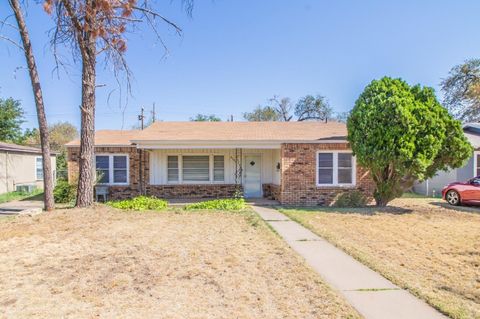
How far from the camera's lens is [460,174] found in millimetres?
17156

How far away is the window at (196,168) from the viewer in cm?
1644

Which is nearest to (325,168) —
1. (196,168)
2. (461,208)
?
(461,208)

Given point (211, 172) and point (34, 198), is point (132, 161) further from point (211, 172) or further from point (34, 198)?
point (34, 198)

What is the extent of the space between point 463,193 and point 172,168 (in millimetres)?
12516

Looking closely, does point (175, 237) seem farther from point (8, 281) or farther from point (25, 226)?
point (25, 226)

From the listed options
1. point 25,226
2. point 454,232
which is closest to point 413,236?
point 454,232

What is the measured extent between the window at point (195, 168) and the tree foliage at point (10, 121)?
78.4 feet

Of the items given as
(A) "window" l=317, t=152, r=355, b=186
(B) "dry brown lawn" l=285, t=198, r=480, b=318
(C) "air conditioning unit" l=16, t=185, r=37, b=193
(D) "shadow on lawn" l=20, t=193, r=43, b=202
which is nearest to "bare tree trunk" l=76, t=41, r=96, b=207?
(D) "shadow on lawn" l=20, t=193, r=43, b=202

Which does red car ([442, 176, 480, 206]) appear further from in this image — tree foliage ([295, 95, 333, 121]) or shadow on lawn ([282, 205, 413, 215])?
tree foliage ([295, 95, 333, 121])

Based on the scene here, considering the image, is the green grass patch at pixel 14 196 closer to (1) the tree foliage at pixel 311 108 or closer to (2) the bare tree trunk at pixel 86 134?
(2) the bare tree trunk at pixel 86 134

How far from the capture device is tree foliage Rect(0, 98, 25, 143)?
1246 inches

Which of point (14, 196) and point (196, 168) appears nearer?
point (196, 168)

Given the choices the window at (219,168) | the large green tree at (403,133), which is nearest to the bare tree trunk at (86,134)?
the window at (219,168)

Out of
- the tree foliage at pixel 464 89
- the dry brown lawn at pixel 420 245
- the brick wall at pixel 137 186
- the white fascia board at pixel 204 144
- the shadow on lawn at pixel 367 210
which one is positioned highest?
the tree foliage at pixel 464 89
